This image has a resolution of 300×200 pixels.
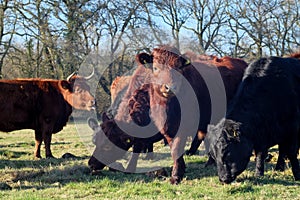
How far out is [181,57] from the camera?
650 cm

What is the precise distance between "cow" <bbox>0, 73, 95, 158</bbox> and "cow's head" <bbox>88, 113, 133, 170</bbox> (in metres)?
2.76

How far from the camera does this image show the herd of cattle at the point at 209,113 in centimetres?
603

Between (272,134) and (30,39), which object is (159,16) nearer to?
(30,39)

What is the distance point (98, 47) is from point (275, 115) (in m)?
20.6

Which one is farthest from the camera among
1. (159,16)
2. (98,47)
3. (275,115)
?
(159,16)

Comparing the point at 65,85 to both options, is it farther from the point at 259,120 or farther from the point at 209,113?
the point at 259,120

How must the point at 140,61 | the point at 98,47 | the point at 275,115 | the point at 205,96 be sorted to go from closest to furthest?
the point at 275,115
the point at 140,61
the point at 205,96
the point at 98,47

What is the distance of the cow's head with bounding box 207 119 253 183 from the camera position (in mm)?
5832

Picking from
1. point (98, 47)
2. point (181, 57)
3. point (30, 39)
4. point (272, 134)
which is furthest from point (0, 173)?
point (30, 39)

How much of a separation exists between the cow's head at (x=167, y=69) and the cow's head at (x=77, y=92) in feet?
16.5

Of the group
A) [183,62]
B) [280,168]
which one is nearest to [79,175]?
[183,62]

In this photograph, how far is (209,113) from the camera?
7.99 metres

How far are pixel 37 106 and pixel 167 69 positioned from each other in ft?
16.4

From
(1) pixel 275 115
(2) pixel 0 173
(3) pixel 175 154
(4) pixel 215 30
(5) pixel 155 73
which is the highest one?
(4) pixel 215 30
